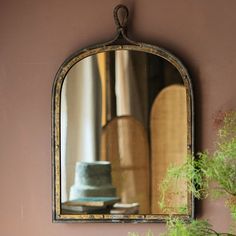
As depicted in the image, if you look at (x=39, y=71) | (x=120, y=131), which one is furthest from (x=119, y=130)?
(x=39, y=71)

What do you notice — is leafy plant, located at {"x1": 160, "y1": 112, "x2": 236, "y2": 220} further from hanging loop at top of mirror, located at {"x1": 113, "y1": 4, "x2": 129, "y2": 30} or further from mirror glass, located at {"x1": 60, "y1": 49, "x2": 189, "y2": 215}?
hanging loop at top of mirror, located at {"x1": 113, "y1": 4, "x2": 129, "y2": 30}

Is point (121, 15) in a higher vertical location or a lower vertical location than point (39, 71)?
higher

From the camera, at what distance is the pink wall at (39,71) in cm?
242

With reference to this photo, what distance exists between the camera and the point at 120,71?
2418 millimetres

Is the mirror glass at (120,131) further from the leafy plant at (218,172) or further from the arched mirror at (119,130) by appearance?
the leafy plant at (218,172)

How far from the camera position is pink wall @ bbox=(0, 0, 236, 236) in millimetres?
2424

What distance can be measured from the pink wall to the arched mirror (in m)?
0.06

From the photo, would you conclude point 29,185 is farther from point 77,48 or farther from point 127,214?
point 77,48

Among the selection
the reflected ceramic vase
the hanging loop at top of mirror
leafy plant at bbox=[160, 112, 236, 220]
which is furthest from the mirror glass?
leafy plant at bbox=[160, 112, 236, 220]

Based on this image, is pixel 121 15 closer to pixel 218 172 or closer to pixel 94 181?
pixel 94 181

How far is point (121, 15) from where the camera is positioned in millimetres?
2420

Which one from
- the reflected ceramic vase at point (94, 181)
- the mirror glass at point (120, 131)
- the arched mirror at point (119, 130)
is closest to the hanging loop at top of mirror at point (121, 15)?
the arched mirror at point (119, 130)

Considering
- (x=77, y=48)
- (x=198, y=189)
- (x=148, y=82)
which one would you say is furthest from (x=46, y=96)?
(x=198, y=189)

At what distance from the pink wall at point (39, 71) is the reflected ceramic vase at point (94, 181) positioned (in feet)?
0.46
